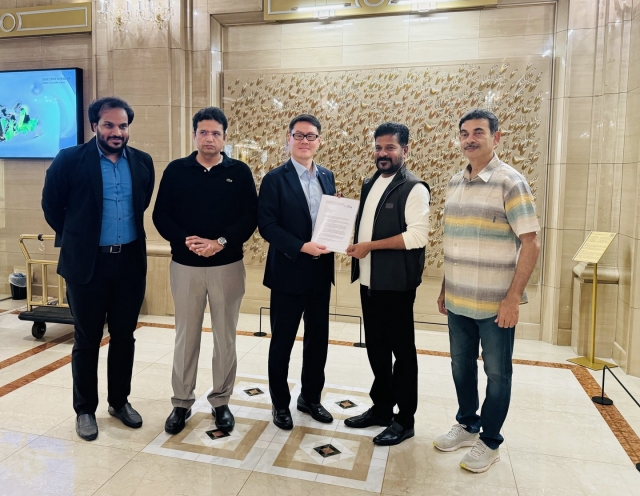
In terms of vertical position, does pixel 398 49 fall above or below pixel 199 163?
above

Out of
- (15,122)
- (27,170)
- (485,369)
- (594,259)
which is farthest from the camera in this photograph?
(27,170)

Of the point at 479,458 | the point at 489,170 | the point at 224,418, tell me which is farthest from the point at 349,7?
the point at 479,458

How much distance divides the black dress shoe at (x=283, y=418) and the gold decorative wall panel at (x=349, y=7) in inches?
152

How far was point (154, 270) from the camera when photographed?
538cm

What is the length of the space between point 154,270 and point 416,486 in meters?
3.88

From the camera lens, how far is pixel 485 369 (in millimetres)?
2412

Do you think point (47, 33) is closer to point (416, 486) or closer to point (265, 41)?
point (265, 41)

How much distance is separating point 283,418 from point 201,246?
1062mm

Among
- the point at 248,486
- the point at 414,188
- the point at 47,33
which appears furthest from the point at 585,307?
the point at 47,33

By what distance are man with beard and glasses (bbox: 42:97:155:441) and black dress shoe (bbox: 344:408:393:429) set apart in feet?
3.86

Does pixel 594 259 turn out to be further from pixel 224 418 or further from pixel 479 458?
pixel 224 418

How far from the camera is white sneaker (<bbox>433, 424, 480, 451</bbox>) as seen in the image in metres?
2.61

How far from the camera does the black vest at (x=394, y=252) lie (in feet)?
8.24

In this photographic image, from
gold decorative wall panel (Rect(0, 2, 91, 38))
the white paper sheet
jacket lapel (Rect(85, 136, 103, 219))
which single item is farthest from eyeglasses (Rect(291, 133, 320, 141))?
gold decorative wall panel (Rect(0, 2, 91, 38))
